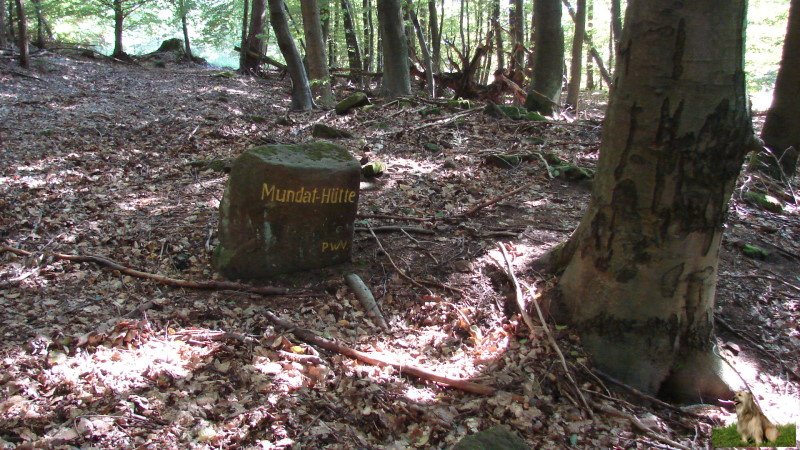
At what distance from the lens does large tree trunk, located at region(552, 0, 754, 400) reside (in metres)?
2.88

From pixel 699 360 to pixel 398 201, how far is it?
353cm

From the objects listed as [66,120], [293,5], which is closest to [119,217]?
[66,120]

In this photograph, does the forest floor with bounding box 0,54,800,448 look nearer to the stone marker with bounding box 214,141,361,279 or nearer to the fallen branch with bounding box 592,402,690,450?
the fallen branch with bounding box 592,402,690,450

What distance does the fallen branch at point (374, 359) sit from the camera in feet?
10.6

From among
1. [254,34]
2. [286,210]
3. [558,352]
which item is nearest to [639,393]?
[558,352]

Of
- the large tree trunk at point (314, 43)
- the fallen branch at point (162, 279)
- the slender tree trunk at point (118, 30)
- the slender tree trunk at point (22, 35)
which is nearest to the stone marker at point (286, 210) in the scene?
the fallen branch at point (162, 279)

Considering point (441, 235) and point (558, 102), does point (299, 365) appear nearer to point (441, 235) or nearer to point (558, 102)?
point (441, 235)

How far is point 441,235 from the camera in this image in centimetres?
516

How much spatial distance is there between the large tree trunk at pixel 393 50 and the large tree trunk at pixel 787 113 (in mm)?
6701

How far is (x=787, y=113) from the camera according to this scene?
7070 millimetres

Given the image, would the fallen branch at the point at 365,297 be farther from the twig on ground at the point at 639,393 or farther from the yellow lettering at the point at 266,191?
the twig on ground at the point at 639,393

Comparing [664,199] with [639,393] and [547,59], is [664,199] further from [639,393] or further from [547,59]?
[547,59]

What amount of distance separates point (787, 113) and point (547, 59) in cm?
415

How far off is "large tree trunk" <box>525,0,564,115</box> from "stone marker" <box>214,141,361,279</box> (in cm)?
643
